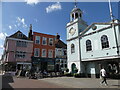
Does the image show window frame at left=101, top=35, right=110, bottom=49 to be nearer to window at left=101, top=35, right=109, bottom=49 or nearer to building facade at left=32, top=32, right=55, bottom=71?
window at left=101, top=35, right=109, bottom=49

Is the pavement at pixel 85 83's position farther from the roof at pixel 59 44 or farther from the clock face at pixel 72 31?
the roof at pixel 59 44

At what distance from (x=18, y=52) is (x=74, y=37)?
1438cm

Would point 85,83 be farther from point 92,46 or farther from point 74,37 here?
point 74,37

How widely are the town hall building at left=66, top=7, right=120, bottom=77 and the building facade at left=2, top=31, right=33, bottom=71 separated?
11490 millimetres

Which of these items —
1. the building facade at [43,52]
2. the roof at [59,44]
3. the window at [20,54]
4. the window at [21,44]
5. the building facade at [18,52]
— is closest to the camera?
the building facade at [18,52]

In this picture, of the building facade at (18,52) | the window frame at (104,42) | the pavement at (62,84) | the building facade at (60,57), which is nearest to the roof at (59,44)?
the building facade at (60,57)

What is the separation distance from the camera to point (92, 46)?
18109mm

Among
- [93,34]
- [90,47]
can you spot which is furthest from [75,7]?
[90,47]

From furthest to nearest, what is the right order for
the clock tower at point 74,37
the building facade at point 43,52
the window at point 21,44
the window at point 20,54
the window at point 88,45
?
the building facade at point 43,52, the window at point 21,44, the window at point 20,54, the clock tower at point 74,37, the window at point 88,45

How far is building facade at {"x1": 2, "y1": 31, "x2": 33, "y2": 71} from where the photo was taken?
25.6 metres

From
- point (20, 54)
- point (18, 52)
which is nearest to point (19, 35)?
point (18, 52)

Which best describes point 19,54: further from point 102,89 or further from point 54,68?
point 102,89

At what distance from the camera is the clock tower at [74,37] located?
20.3 meters

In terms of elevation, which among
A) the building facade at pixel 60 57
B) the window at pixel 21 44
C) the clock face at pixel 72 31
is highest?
the clock face at pixel 72 31
